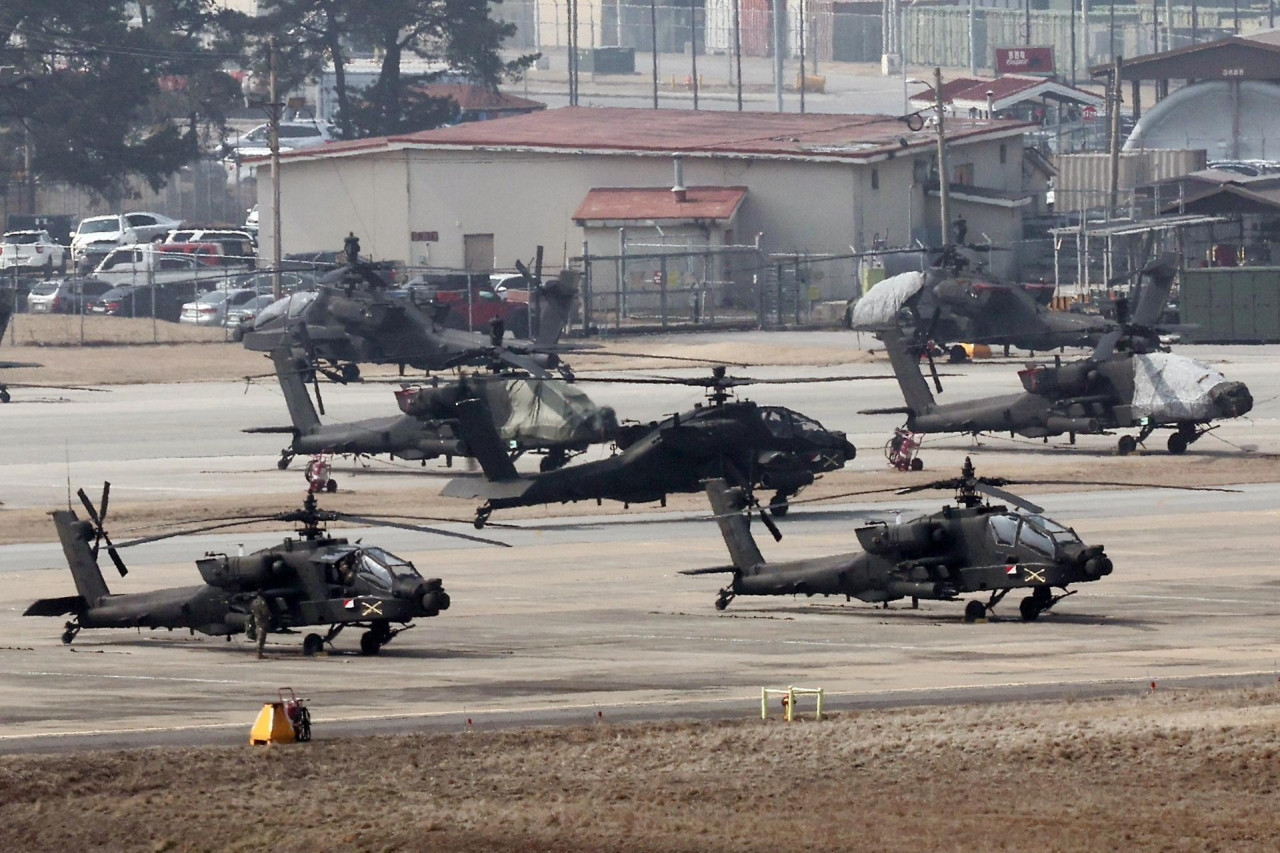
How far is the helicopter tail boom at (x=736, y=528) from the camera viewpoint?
97.3ft

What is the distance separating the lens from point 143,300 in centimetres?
8150

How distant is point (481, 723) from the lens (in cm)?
2145

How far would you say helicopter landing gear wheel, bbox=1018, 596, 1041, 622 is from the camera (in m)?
28.5

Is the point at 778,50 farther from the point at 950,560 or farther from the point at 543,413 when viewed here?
the point at 950,560

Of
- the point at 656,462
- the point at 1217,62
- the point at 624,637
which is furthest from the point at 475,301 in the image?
the point at 1217,62

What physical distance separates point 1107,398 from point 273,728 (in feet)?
99.3

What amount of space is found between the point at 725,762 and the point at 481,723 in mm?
2967

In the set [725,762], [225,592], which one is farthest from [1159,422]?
[725,762]

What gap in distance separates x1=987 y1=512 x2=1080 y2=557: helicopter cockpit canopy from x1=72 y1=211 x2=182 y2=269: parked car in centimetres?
7294

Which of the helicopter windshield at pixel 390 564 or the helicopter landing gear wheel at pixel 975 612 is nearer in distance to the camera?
the helicopter windshield at pixel 390 564

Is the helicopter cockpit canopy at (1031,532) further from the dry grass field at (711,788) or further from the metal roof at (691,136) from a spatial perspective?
the metal roof at (691,136)

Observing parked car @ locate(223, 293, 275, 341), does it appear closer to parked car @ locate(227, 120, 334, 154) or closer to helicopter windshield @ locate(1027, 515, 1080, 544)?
parked car @ locate(227, 120, 334, 154)

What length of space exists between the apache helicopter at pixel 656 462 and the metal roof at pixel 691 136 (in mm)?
47440

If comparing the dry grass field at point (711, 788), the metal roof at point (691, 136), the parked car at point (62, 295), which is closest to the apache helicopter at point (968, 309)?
the metal roof at point (691, 136)
